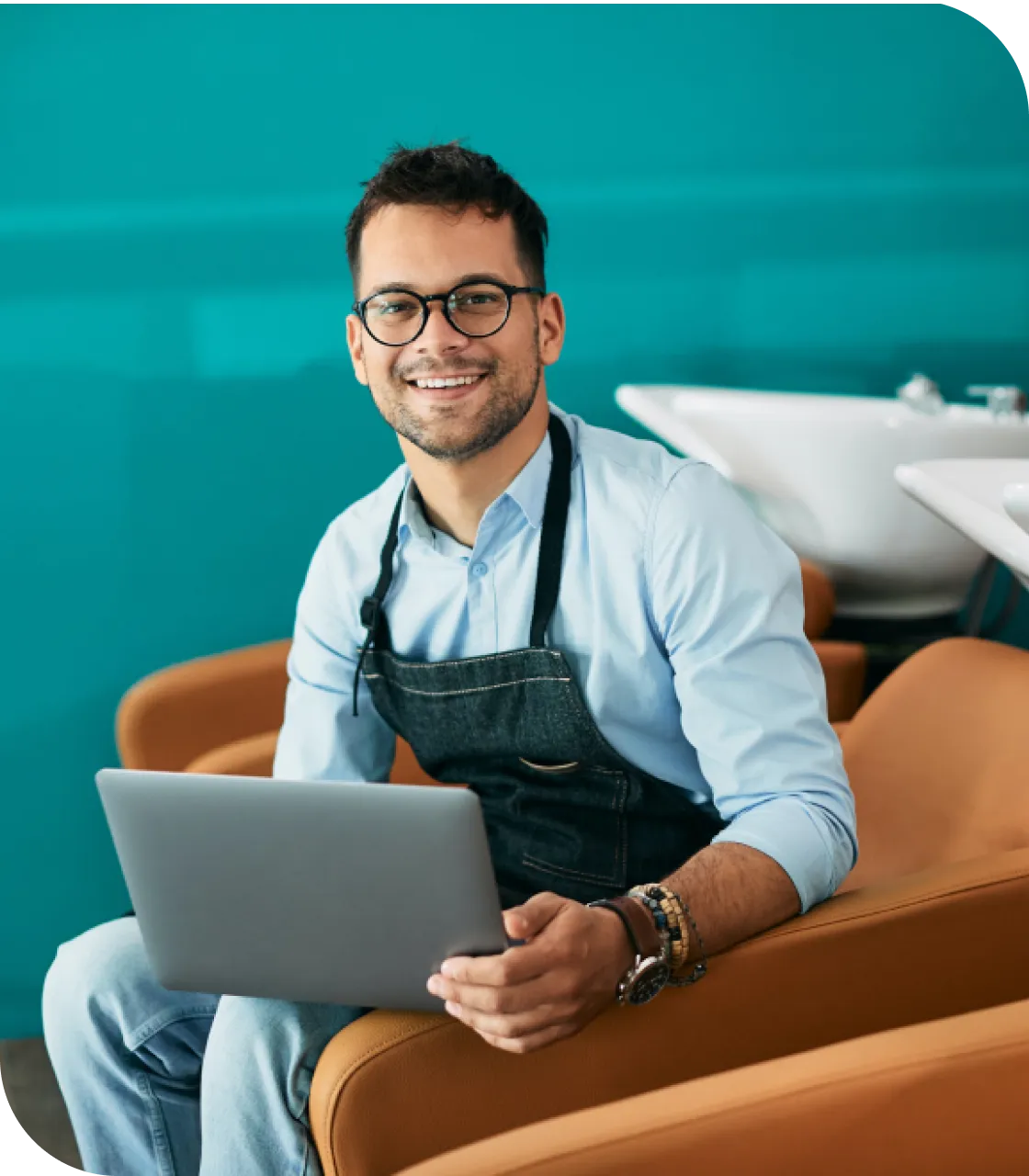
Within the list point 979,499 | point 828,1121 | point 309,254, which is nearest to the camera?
point 828,1121

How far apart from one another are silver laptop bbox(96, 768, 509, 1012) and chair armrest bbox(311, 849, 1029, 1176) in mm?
59

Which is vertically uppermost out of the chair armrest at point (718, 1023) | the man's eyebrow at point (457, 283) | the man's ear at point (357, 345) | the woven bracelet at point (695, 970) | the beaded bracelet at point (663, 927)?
the man's eyebrow at point (457, 283)

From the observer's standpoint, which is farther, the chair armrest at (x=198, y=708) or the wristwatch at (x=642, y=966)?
the chair armrest at (x=198, y=708)

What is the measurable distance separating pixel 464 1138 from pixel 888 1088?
1.19 feet

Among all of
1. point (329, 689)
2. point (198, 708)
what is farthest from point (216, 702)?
point (329, 689)

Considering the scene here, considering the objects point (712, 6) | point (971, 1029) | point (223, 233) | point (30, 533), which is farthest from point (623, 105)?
point (971, 1029)

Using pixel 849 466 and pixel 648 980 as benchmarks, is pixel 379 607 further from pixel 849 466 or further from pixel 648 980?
pixel 849 466

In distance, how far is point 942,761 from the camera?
1548 mm

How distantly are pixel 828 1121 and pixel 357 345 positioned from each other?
0.95 metres

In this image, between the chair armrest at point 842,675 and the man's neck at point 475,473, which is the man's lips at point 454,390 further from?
the chair armrest at point 842,675

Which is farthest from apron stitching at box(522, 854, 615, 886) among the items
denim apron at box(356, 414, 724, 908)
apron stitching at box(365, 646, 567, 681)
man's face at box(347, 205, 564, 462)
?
man's face at box(347, 205, 564, 462)

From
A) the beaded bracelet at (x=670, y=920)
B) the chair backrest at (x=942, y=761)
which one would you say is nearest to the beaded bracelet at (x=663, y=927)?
the beaded bracelet at (x=670, y=920)

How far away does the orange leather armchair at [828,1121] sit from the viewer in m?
0.92

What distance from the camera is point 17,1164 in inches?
66.6
